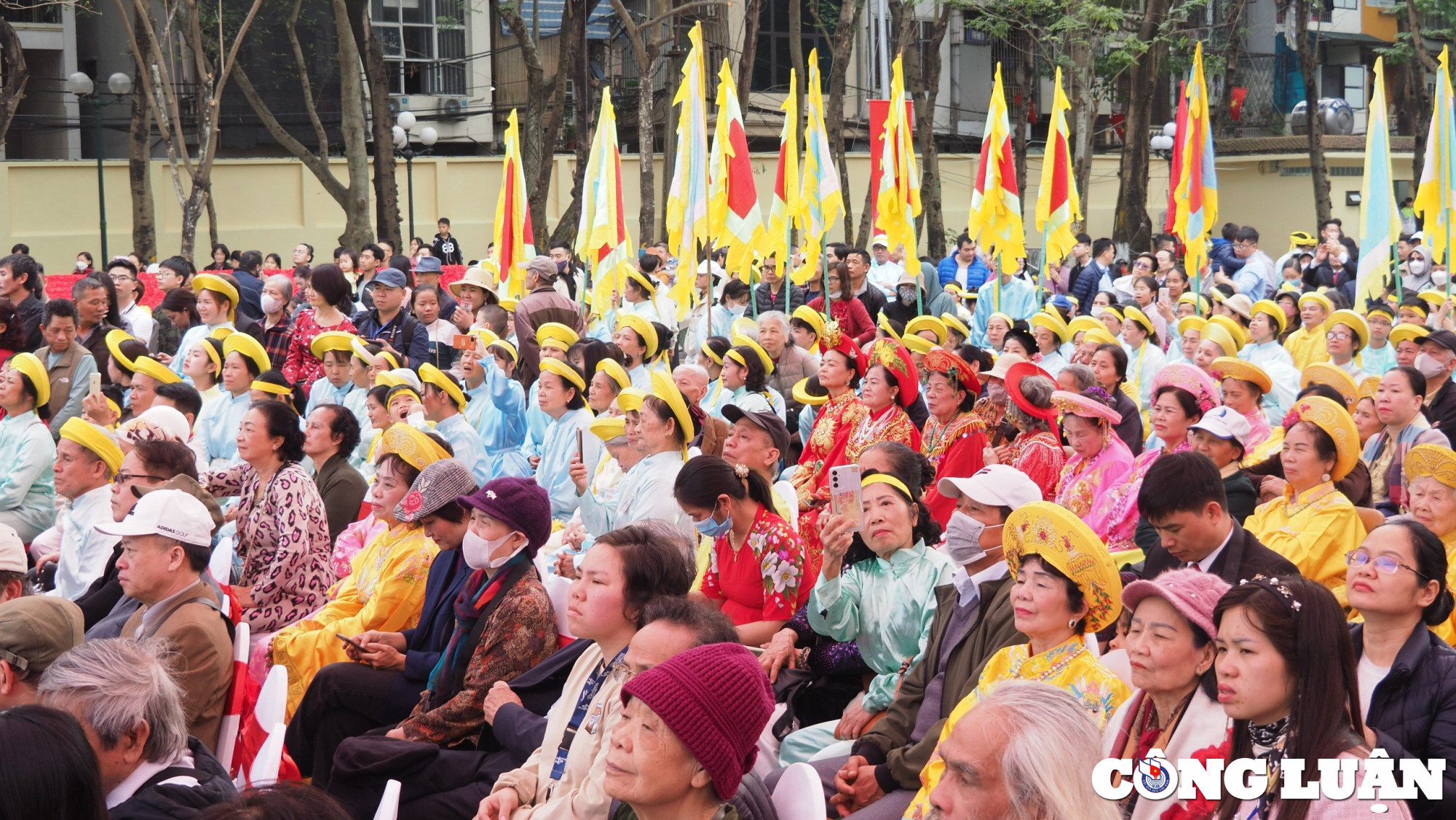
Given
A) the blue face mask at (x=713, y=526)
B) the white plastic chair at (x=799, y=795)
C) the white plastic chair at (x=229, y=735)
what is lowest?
the white plastic chair at (x=229, y=735)

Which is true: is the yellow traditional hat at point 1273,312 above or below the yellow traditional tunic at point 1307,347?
above

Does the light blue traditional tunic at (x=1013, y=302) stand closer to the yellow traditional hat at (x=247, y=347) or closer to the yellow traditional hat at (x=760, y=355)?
the yellow traditional hat at (x=760, y=355)

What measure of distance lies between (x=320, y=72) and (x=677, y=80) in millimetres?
8215

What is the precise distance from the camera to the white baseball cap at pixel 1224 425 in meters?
5.95

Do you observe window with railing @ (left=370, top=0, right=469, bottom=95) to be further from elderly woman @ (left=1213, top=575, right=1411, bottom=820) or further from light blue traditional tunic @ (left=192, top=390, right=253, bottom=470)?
elderly woman @ (left=1213, top=575, right=1411, bottom=820)

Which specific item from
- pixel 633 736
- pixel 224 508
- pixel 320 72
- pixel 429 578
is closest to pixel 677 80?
pixel 320 72

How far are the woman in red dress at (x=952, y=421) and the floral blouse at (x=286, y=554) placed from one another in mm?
3260

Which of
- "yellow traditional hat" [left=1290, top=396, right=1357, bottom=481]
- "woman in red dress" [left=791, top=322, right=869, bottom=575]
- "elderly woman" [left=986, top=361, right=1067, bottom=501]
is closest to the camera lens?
"yellow traditional hat" [left=1290, top=396, right=1357, bottom=481]

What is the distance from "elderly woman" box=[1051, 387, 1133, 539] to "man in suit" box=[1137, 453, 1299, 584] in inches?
53.1

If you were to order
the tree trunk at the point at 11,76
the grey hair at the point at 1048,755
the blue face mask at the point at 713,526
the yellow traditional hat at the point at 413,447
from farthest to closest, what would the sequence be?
the tree trunk at the point at 11,76 < the yellow traditional hat at the point at 413,447 < the blue face mask at the point at 713,526 < the grey hair at the point at 1048,755

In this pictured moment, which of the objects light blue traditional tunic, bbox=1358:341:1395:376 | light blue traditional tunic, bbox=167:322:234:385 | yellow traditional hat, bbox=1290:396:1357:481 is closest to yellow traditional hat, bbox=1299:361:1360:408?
yellow traditional hat, bbox=1290:396:1357:481

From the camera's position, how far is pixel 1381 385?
7188mm

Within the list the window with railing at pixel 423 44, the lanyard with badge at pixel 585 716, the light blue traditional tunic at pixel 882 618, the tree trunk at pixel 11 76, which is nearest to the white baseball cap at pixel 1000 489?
the light blue traditional tunic at pixel 882 618

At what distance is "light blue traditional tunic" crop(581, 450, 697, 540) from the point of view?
6.13m
